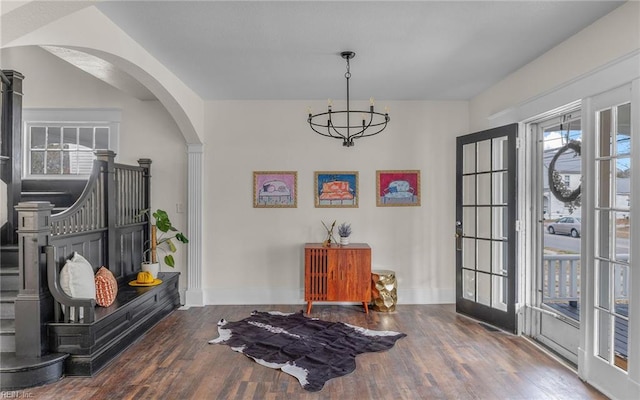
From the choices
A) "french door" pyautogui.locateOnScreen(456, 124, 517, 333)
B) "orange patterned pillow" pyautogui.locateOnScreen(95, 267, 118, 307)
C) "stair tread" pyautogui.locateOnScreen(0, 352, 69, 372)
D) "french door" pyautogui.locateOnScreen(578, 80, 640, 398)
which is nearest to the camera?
"french door" pyautogui.locateOnScreen(578, 80, 640, 398)

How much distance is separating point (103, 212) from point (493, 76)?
4.41 meters

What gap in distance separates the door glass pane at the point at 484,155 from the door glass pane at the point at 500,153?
15cm

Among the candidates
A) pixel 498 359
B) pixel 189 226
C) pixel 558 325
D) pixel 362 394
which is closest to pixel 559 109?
pixel 558 325

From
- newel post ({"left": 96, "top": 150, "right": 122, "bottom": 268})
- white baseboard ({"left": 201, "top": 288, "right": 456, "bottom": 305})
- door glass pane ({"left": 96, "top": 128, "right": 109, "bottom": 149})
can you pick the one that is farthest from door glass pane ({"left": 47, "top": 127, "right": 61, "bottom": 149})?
white baseboard ({"left": 201, "top": 288, "right": 456, "bottom": 305})

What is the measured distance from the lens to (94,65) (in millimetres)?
3521

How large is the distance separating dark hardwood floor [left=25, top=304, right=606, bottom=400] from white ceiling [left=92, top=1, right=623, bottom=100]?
2680 mm

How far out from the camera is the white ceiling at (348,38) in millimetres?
2473

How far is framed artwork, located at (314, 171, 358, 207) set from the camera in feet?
16.0

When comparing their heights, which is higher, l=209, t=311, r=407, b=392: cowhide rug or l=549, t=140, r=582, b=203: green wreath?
l=549, t=140, r=582, b=203: green wreath

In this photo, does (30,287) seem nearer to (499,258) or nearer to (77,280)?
(77,280)

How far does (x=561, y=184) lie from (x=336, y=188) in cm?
251

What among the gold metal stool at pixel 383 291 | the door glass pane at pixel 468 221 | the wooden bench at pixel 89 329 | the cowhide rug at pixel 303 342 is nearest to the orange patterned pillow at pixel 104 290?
the wooden bench at pixel 89 329

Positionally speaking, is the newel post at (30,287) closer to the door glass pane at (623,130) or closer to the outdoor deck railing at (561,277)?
the door glass pane at (623,130)

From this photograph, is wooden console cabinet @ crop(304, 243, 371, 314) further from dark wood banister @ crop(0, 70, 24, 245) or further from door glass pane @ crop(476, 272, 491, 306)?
dark wood banister @ crop(0, 70, 24, 245)
